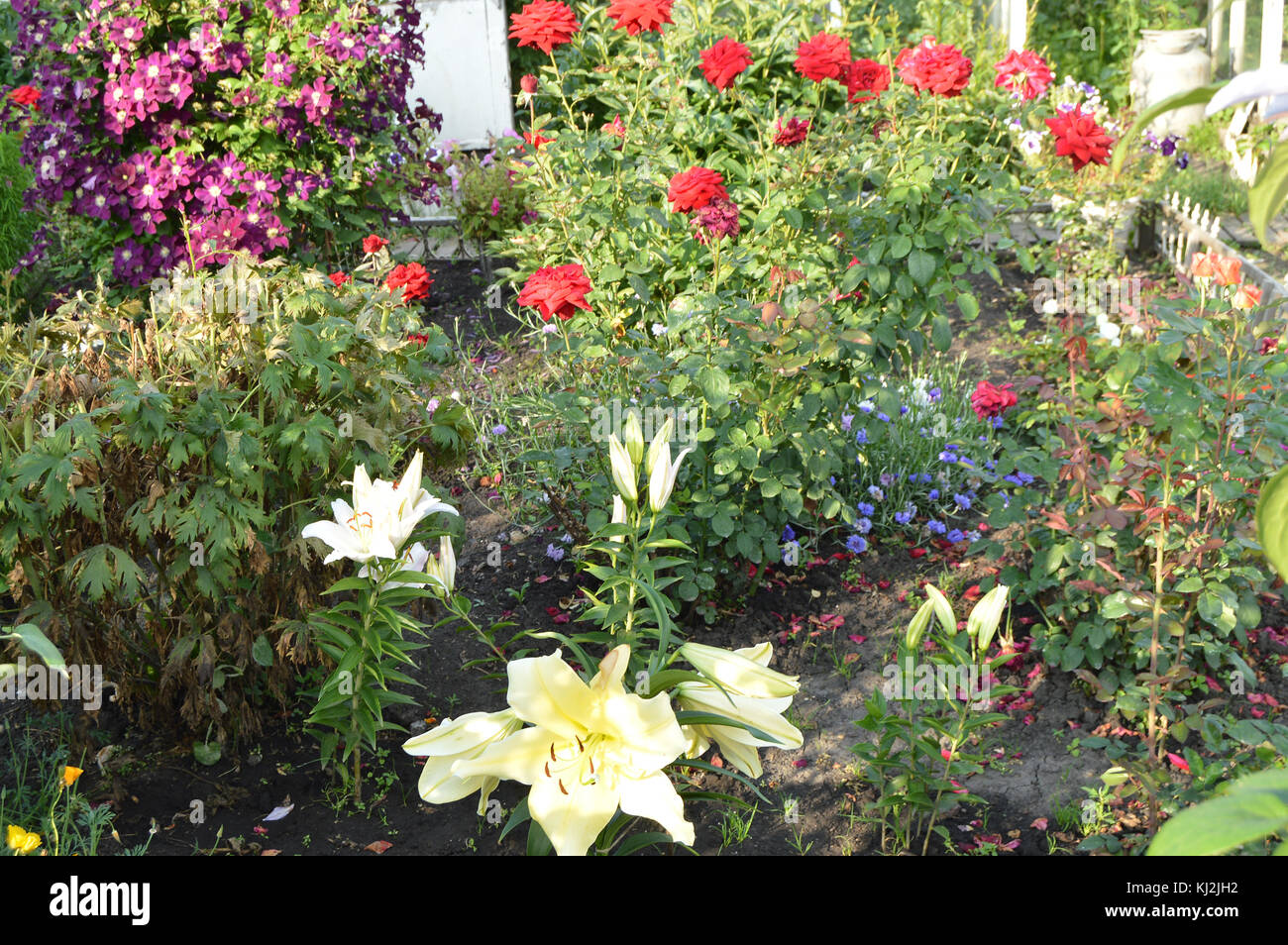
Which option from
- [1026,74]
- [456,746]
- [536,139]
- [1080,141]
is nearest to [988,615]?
[456,746]

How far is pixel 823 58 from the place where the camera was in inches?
133

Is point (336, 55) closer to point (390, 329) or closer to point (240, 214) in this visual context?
point (240, 214)

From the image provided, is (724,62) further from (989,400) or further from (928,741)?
(928,741)

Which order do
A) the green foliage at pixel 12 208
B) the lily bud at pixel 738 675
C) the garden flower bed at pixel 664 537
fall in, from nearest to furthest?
the lily bud at pixel 738 675 < the garden flower bed at pixel 664 537 < the green foliage at pixel 12 208

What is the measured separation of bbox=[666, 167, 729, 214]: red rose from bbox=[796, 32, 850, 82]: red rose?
0.59 m

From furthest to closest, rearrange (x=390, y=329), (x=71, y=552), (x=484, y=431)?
(x=484, y=431) → (x=390, y=329) → (x=71, y=552)

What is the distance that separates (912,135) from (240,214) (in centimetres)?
293

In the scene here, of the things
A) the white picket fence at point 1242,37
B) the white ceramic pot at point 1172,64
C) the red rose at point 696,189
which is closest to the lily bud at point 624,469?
the red rose at point 696,189

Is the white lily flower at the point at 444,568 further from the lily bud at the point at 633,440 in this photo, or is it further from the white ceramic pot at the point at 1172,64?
the white ceramic pot at the point at 1172,64

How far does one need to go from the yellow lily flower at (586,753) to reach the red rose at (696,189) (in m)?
1.94

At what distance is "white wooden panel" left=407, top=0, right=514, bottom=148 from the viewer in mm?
9125

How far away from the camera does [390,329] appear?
2961 millimetres

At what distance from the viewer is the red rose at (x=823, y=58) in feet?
11.1
